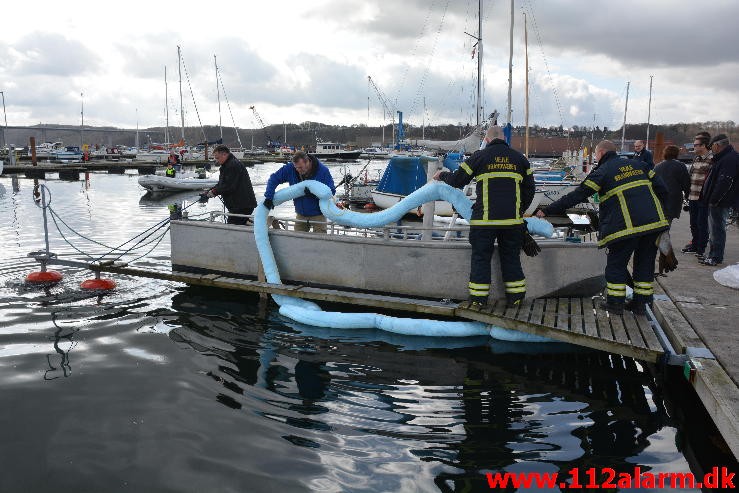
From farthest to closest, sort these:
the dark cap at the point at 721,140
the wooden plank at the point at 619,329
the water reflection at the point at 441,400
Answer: the dark cap at the point at 721,140, the wooden plank at the point at 619,329, the water reflection at the point at 441,400

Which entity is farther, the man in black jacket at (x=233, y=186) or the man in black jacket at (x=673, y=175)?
the man in black jacket at (x=673, y=175)

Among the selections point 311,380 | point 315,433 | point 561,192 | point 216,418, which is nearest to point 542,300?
point 311,380

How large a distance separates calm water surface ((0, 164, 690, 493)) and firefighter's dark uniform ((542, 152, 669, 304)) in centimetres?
124

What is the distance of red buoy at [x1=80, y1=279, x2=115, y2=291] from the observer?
9531 millimetres

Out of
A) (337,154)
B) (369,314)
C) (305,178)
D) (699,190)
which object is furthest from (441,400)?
(337,154)

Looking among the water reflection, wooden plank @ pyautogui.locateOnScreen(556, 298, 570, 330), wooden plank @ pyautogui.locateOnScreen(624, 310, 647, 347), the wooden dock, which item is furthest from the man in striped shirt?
the water reflection

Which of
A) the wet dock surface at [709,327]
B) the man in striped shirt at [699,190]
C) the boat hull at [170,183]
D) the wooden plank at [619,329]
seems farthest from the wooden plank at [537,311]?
the boat hull at [170,183]

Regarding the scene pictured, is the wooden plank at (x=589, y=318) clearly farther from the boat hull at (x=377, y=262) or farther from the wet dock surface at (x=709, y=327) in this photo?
the wet dock surface at (x=709, y=327)

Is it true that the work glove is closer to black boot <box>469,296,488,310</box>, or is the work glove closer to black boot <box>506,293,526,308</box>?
black boot <box>506,293,526,308</box>

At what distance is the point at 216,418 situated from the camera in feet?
17.0

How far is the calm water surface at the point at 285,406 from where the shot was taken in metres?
4.34

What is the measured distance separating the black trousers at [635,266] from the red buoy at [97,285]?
8.43m

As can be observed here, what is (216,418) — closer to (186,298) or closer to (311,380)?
(311,380)

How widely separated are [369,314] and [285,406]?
2.52m
